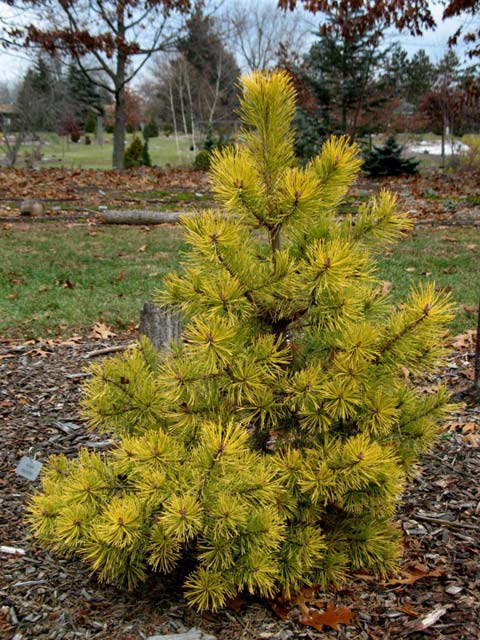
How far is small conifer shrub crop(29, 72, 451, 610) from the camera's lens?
2014mm

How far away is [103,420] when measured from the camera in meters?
2.32

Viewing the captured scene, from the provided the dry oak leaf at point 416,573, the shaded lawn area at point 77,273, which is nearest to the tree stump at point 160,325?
the dry oak leaf at point 416,573

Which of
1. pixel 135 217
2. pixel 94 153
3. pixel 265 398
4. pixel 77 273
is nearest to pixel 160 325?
pixel 265 398

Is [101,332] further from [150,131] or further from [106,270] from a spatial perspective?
[150,131]

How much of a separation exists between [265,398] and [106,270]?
6534 mm

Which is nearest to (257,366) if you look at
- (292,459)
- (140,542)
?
(292,459)

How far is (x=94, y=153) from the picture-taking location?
131 ft

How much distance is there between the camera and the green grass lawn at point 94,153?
30856 millimetres

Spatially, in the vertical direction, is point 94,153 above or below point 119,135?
below

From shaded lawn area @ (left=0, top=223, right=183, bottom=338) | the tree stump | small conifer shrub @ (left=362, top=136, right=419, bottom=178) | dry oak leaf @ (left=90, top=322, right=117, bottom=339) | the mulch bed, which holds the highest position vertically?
small conifer shrub @ (left=362, top=136, right=419, bottom=178)

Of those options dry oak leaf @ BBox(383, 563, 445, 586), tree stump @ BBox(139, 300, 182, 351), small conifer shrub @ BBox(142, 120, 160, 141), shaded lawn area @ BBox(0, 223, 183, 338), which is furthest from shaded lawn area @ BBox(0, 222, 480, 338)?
small conifer shrub @ BBox(142, 120, 160, 141)

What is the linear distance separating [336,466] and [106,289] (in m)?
5.70

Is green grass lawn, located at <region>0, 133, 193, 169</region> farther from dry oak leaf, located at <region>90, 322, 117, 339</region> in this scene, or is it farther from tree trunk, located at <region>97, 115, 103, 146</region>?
dry oak leaf, located at <region>90, 322, 117, 339</region>

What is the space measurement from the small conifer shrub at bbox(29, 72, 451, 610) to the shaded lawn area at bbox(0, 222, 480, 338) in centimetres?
370
